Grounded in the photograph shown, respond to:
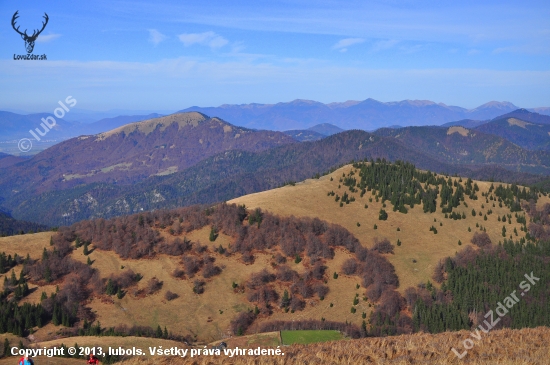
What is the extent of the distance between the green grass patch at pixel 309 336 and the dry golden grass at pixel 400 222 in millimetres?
40946

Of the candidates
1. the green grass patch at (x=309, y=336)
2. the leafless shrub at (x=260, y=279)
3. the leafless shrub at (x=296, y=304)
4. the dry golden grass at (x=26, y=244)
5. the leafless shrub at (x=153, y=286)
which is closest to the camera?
the green grass patch at (x=309, y=336)

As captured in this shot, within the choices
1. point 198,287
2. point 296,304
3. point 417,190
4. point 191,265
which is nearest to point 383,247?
point 296,304

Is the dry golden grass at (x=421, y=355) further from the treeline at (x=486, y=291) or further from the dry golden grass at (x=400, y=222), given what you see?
the dry golden grass at (x=400, y=222)

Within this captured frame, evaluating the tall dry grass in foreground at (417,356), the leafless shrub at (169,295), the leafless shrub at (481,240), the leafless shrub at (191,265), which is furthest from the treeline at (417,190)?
the tall dry grass in foreground at (417,356)

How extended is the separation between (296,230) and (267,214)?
10.7 m

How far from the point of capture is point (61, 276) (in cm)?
9962

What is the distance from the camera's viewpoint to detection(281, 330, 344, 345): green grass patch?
66756mm

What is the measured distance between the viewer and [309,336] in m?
69.7

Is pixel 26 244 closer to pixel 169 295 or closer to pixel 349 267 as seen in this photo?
pixel 169 295

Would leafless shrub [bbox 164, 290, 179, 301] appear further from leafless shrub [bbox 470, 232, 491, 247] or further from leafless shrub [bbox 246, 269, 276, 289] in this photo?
leafless shrub [bbox 470, 232, 491, 247]

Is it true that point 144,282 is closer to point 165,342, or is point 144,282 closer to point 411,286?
point 165,342

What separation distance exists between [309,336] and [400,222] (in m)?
73.8

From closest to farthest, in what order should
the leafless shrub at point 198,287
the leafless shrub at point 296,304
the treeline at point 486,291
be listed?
the treeline at point 486,291 → the leafless shrub at point 296,304 → the leafless shrub at point 198,287

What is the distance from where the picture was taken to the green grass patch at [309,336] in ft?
219
